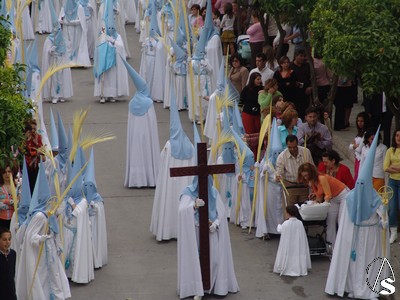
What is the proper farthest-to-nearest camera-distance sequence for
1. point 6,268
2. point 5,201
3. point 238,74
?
point 238,74 < point 5,201 < point 6,268

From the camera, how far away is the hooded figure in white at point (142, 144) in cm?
2069

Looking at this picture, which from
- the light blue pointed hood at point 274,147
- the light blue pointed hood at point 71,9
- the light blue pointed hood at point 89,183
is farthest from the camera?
the light blue pointed hood at point 71,9

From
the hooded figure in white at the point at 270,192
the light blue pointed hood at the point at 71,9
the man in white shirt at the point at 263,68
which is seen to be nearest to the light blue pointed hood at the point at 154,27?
the light blue pointed hood at the point at 71,9

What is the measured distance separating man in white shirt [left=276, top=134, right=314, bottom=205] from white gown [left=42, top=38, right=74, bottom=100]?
930cm

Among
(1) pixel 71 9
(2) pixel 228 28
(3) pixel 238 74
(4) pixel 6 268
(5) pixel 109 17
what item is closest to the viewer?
(4) pixel 6 268

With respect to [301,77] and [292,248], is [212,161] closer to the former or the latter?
[292,248]

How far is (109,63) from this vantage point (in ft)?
84.7

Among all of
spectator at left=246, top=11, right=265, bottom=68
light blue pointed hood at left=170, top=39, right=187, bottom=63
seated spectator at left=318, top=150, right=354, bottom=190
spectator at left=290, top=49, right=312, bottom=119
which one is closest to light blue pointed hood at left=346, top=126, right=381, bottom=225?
seated spectator at left=318, top=150, right=354, bottom=190

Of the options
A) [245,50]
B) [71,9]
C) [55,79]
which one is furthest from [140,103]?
[71,9]

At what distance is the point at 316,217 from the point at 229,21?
10.9 meters

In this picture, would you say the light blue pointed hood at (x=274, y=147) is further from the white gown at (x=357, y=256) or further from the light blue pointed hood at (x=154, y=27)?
the light blue pointed hood at (x=154, y=27)

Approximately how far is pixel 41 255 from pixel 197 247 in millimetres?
1940

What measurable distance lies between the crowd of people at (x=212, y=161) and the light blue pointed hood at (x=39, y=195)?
14 millimetres

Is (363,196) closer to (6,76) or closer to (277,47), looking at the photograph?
(6,76)
